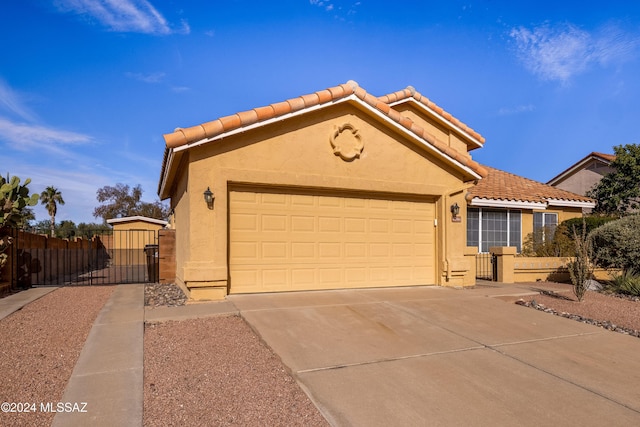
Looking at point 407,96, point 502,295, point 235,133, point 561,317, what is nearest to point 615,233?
point 502,295

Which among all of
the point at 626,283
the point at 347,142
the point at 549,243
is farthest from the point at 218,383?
the point at 549,243

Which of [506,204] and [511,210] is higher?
[506,204]

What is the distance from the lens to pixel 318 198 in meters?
9.20

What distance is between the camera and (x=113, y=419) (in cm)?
336

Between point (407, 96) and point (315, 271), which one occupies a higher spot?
point (407, 96)

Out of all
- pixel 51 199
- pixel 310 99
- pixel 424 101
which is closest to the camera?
pixel 310 99

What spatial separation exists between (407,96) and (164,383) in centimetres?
1195

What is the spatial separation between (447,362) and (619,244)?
375 inches

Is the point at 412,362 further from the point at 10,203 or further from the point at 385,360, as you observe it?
the point at 10,203

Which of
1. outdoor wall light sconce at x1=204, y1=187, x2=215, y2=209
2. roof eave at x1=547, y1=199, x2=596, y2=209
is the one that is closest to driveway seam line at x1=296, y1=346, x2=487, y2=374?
outdoor wall light sconce at x1=204, y1=187, x2=215, y2=209

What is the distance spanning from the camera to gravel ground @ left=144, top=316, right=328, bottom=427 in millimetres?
A: 3469

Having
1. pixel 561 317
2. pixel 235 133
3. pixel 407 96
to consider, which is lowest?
pixel 561 317

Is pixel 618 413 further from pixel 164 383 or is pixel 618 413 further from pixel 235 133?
pixel 235 133

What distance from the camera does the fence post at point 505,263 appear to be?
12.0 m
